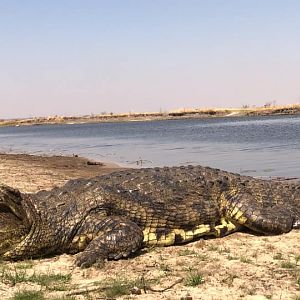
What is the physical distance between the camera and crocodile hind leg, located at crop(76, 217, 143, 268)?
673 cm

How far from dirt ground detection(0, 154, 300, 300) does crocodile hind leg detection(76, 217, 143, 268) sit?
0.44 feet

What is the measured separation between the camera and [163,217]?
7949mm

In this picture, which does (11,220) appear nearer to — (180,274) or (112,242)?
(112,242)

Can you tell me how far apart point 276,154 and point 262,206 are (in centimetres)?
1690

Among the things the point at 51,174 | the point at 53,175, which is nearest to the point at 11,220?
the point at 53,175

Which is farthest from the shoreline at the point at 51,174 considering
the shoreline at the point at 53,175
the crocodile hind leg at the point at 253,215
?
the crocodile hind leg at the point at 253,215

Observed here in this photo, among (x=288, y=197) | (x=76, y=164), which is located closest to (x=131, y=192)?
(x=288, y=197)

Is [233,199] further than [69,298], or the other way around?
[233,199]

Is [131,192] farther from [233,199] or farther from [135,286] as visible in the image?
[135,286]

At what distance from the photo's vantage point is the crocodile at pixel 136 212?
6.92 metres

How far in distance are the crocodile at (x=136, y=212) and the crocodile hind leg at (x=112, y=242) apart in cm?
1

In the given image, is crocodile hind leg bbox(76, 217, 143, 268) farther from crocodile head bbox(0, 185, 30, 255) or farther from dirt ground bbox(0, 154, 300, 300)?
crocodile head bbox(0, 185, 30, 255)

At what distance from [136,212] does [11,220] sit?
6.41 ft

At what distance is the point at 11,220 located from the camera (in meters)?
6.75
